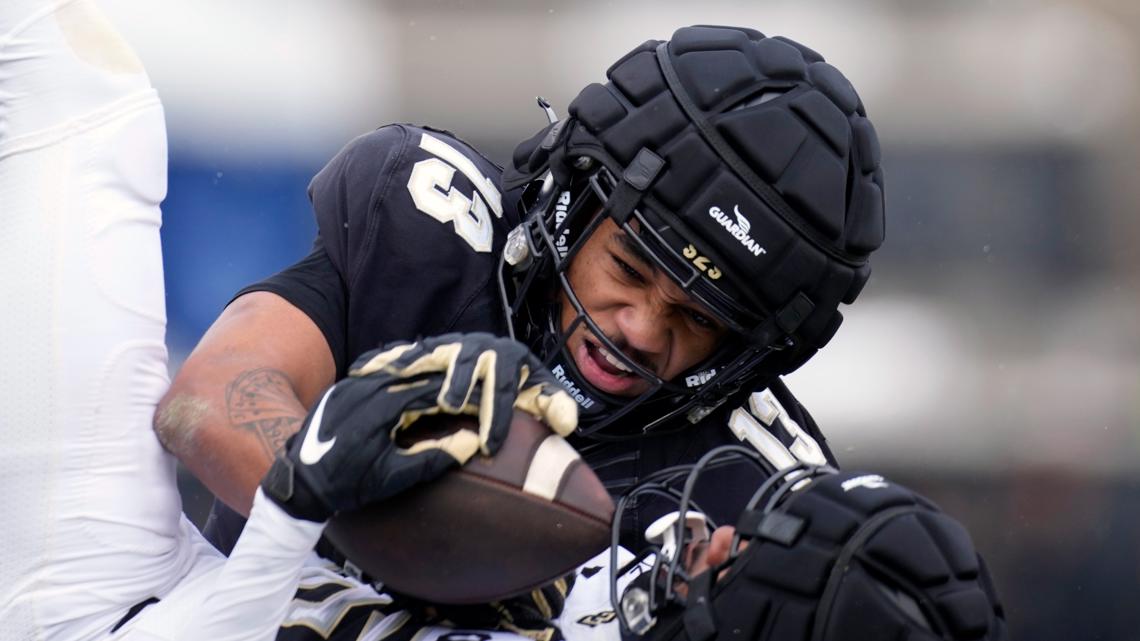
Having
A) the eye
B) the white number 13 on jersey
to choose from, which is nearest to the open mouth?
the eye

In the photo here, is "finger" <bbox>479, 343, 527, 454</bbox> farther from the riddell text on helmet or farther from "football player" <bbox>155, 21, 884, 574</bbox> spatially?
the riddell text on helmet

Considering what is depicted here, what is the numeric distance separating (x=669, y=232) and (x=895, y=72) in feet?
5.30

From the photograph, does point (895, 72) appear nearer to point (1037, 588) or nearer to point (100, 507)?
point (1037, 588)

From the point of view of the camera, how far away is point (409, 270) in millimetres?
2033

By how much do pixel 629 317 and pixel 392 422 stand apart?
0.72 m

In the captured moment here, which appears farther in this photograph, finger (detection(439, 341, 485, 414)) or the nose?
the nose

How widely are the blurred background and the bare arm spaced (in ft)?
3.89

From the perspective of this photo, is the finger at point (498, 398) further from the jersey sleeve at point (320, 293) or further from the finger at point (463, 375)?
the jersey sleeve at point (320, 293)

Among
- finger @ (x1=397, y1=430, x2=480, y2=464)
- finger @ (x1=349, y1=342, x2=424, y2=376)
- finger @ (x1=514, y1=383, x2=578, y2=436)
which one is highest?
finger @ (x1=349, y1=342, x2=424, y2=376)

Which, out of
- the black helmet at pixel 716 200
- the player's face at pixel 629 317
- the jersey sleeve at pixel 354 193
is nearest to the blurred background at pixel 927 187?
the jersey sleeve at pixel 354 193

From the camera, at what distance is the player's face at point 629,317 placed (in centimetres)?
199

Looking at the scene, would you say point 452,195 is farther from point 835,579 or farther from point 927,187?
point 927,187

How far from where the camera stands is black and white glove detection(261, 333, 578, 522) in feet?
4.36

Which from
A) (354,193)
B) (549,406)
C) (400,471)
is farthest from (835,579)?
(354,193)
